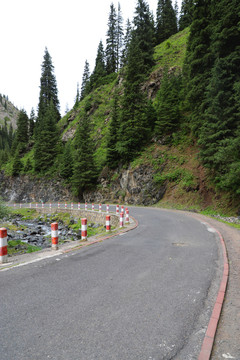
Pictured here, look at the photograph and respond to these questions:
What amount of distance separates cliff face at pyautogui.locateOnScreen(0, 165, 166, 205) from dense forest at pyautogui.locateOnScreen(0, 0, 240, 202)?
6.80ft

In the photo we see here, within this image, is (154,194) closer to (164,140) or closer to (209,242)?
(164,140)

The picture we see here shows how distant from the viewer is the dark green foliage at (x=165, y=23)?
55.8 metres

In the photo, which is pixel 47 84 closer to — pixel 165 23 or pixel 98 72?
pixel 98 72

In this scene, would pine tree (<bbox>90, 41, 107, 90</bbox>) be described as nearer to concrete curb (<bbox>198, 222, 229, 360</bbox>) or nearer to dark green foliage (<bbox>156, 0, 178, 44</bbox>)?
dark green foliage (<bbox>156, 0, 178, 44</bbox>)

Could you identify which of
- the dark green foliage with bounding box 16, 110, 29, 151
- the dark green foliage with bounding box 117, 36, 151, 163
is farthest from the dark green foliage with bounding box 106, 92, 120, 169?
the dark green foliage with bounding box 16, 110, 29, 151

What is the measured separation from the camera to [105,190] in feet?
104

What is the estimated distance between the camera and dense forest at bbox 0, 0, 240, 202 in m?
17.5

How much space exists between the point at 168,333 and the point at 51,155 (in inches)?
1806

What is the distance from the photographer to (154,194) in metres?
25.3

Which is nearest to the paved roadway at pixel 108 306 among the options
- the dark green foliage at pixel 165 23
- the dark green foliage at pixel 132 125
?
the dark green foliage at pixel 132 125

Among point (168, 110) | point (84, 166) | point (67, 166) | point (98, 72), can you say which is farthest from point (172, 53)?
point (67, 166)

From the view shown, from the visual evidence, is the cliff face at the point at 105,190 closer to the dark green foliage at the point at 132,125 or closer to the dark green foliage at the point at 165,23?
the dark green foliage at the point at 132,125

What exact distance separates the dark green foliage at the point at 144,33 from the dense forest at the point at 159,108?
0.18m

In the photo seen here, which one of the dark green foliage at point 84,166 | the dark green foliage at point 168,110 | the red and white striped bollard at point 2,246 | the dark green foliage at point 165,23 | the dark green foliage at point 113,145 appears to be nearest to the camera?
the red and white striped bollard at point 2,246
